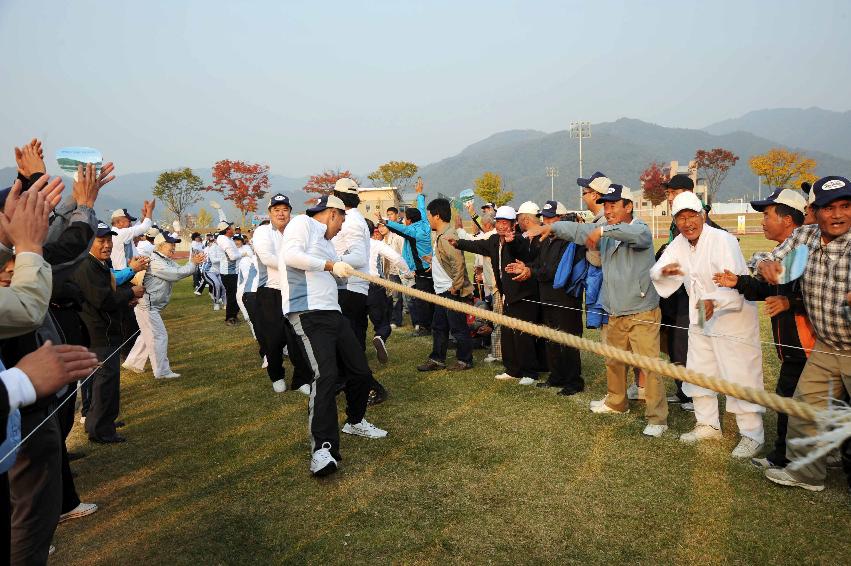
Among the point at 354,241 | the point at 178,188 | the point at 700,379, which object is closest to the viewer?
the point at 700,379

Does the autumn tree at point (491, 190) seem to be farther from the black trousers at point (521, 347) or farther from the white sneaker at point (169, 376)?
the black trousers at point (521, 347)

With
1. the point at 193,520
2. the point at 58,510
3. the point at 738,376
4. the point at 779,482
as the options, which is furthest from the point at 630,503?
the point at 58,510

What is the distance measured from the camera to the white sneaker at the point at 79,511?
406 centimetres

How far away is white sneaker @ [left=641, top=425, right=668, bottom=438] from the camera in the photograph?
5046 mm

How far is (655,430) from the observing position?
16.6 feet

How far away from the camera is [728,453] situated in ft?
15.1

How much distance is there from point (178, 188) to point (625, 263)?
52.5 metres

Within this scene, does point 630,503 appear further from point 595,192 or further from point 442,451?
point 595,192

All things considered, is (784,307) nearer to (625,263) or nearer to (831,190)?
(831,190)

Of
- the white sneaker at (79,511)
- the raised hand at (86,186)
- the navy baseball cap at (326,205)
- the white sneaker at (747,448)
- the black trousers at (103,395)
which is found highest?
the raised hand at (86,186)

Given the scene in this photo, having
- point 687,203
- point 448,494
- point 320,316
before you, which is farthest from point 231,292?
point 687,203

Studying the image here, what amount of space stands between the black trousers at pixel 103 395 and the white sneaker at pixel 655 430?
511cm

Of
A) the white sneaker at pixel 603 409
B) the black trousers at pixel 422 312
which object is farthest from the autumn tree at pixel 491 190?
the white sneaker at pixel 603 409

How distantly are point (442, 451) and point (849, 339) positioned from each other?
306 centimetres
